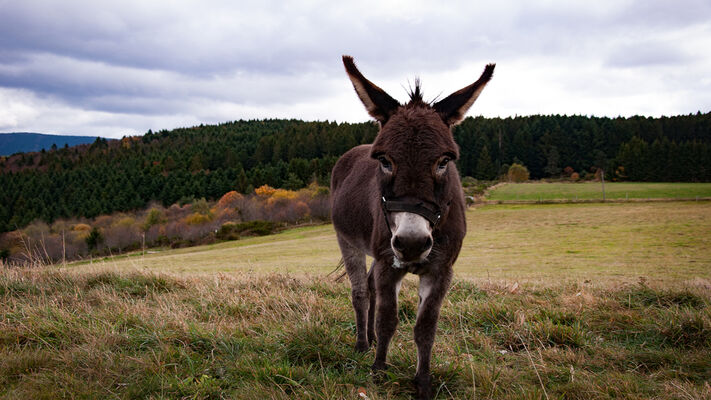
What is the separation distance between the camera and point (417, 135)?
2.83 meters

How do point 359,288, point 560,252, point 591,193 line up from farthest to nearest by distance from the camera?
point 591,193 < point 560,252 < point 359,288

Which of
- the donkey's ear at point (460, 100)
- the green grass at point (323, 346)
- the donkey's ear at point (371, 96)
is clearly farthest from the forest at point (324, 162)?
the donkey's ear at point (460, 100)

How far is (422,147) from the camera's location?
2801 millimetres

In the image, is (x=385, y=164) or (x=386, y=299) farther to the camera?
(x=386, y=299)

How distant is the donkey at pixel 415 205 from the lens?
2.70 m

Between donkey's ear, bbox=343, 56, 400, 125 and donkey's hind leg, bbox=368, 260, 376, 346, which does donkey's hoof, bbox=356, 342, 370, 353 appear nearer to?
donkey's hind leg, bbox=368, 260, 376, 346

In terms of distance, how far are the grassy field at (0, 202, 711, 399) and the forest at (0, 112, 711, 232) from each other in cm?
8426

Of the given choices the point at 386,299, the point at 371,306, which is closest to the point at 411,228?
the point at 386,299

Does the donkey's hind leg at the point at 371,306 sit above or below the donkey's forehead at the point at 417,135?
below

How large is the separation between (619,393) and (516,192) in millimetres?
80006

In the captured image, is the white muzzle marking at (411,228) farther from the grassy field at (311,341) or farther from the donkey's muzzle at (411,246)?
the grassy field at (311,341)

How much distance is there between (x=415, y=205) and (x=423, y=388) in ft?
5.29

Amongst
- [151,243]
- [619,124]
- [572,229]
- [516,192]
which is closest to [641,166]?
[619,124]

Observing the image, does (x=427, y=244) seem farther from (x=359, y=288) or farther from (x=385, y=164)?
(x=359, y=288)
